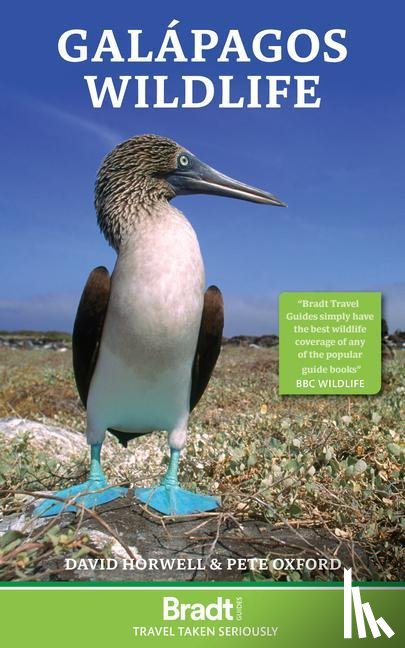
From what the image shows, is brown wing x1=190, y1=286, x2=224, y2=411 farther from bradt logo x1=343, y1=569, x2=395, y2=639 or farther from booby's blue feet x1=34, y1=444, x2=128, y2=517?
bradt logo x1=343, y1=569, x2=395, y2=639

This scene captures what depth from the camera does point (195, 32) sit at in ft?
12.7

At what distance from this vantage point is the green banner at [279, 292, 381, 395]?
411 centimetres

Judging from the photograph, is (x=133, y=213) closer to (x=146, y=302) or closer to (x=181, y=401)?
(x=146, y=302)

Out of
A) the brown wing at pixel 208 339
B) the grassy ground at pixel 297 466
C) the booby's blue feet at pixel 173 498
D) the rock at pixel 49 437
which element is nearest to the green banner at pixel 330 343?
the grassy ground at pixel 297 466

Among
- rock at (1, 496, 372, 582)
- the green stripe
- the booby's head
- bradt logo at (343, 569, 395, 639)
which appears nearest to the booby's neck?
the booby's head

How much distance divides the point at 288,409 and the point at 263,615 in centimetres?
179

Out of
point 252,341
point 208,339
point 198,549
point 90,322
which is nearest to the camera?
point 198,549

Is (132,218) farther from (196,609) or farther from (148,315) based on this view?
(196,609)

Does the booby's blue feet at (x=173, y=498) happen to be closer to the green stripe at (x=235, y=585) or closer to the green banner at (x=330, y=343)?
the green stripe at (x=235, y=585)

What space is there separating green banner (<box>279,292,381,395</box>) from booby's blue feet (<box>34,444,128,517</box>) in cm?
107

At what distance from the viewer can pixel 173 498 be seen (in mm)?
3600

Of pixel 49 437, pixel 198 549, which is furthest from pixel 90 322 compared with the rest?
pixel 49 437

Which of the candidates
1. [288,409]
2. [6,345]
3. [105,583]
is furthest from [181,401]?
[6,345]

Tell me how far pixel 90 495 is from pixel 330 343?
1539 millimetres
